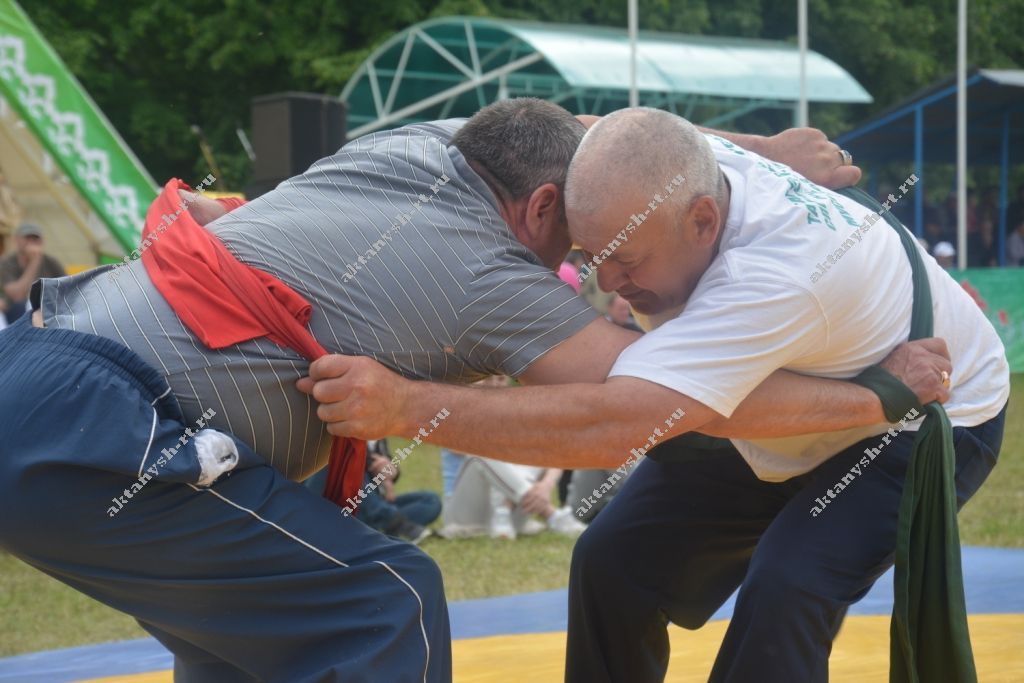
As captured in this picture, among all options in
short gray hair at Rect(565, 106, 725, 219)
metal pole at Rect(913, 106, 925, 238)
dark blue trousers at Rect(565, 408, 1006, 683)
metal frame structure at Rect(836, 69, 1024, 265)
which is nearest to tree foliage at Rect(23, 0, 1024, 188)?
metal frame structure at Rect(836, 69, 1024, 265)

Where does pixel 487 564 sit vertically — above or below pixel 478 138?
below

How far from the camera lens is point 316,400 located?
259 cm

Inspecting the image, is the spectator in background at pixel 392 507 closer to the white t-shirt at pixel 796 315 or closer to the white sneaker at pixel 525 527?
the white sneaker at pixel 525 527

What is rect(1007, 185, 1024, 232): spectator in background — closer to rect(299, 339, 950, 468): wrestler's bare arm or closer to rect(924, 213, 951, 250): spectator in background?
rect(924, 213, 951, 250): spectator in background

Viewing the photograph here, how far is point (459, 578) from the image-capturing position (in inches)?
267

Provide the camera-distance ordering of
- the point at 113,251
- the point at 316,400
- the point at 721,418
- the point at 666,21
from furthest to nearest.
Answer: the point at 666,21 → the point at 113,251 → the point at 721,418 → the point at 316,400

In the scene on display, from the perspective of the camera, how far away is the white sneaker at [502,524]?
26.1 ft

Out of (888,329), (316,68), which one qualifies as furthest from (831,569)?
(316,68)

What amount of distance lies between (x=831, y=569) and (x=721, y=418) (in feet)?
1.57

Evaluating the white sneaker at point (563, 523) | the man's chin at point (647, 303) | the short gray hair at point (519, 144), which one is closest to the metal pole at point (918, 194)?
the white sneaker at point (563, 523)

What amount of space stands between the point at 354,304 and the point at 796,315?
0.94 meters

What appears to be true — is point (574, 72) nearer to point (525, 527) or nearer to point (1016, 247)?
point (1016, 247)

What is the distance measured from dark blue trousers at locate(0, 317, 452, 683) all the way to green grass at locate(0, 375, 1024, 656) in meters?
3.36

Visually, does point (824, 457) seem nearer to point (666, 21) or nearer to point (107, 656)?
point (107, 656)
